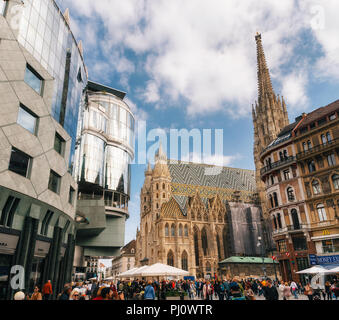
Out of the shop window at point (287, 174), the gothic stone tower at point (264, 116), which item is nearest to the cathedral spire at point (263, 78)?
the gothic stone tower at point (264, 116)

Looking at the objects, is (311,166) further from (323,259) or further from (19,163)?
(19,163)

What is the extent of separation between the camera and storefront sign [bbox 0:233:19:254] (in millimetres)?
20828

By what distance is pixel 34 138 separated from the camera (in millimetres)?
24250

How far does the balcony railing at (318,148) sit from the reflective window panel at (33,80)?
31.5 meters

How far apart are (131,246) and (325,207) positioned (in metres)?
111

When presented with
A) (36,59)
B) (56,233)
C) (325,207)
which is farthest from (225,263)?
(36,59)

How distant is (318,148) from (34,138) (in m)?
31.8

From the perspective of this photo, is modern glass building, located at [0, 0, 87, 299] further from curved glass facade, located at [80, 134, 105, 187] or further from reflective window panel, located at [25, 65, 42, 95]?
curved glass facade, located at [80, 134, 105, 187]

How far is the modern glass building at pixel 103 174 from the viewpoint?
49.3 m

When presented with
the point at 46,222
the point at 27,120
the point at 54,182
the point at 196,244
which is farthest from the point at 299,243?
the point at 196,244

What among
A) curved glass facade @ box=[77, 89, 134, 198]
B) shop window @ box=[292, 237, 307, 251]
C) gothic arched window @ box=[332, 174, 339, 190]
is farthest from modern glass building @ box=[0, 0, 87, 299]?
gothic arched window @ box=[332, 174, 339, 190]

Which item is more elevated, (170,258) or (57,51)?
(57,51)

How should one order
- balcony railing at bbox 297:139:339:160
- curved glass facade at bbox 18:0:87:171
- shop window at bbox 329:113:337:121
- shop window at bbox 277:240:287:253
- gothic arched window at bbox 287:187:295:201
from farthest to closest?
gothic arched window at bbox 287:187:295:201 < shop window at bbox 277:240:287:253 < shop window at bbox 329:113:337:121 < balcony railing at bbox 297:139:339:160 < curved glass facade at bbox 18:0:87:171

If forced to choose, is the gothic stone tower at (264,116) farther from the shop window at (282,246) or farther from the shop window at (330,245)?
the shop window at (330,245)
